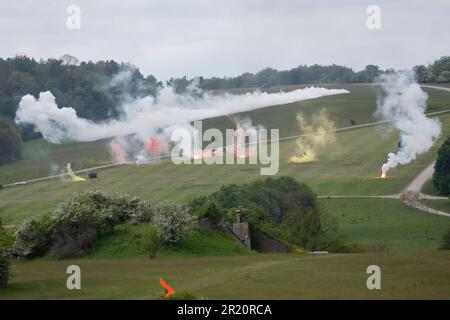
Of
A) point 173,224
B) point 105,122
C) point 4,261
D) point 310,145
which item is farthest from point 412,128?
point 4,261

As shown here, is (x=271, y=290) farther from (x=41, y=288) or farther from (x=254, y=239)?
(x=254, y=239)

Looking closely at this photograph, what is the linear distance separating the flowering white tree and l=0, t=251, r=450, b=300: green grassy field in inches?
152

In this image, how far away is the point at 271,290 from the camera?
211ft

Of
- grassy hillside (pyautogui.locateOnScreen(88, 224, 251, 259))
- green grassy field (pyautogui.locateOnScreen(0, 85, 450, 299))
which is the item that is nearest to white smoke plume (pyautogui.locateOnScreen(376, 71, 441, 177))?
green grassy field (pyautogui.locateOnScreen(0, 85, 450, 299))

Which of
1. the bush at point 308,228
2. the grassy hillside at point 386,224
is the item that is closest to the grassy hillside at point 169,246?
the bush at point 308,228

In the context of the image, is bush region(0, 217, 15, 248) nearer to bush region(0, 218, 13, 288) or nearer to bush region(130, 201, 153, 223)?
bush region(0, 218, 13, 288)

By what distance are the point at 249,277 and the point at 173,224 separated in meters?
19.9

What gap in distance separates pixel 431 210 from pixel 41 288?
264 ft

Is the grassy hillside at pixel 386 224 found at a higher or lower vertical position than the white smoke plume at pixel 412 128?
lower

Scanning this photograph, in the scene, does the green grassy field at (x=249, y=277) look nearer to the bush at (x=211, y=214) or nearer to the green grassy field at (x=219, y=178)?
the bush at (x=211, y=214)

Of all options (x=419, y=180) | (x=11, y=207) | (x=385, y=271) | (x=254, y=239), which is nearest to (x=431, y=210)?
(x=419, y=180)

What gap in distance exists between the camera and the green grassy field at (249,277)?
6303 cm

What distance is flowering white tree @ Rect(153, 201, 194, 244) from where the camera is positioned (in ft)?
292

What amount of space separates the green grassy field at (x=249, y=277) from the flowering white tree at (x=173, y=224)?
3.86 m
